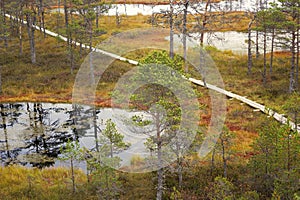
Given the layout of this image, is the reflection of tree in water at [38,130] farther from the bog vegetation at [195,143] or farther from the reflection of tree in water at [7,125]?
the bog vegetation at [195,143]

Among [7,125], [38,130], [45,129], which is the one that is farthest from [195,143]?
[7,125]

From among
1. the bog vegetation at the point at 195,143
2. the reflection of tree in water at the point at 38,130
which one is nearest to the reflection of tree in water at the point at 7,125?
the reflection of tree in water at the point at 38,130

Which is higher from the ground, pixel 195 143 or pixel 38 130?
pixel 195 143

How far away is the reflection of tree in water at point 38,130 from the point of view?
20562 mm

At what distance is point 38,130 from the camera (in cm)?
2448

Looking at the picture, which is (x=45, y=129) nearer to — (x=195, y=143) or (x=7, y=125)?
(x=7, y=125)

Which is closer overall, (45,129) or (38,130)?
(38,130)

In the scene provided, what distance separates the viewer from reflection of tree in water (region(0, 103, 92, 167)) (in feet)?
67.5

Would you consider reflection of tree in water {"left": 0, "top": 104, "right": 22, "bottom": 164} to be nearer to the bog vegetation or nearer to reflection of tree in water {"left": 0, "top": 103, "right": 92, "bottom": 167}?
reflection of tree in water {"left": 0, "top": 103, "right": 92, "bottom": 167}

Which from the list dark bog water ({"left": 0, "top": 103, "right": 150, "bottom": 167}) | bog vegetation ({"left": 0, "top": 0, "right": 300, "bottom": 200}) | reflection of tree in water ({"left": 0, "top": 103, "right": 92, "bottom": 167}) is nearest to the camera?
bog vegetation ({"left": 0, "top": 0, "right": 300, "bottom": 200})

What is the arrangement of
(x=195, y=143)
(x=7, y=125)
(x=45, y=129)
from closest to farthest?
(x=195, y=143) → (x=45, y=129) → (x=7, y=125)

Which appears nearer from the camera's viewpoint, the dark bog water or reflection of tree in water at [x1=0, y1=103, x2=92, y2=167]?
reflection of tree in water at [x1=0, y1=103, x2=92, y2=167]

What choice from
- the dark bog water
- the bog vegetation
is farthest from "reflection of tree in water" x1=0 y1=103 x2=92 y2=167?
the bog vegetation

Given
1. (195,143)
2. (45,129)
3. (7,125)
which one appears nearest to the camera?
(195,143)
